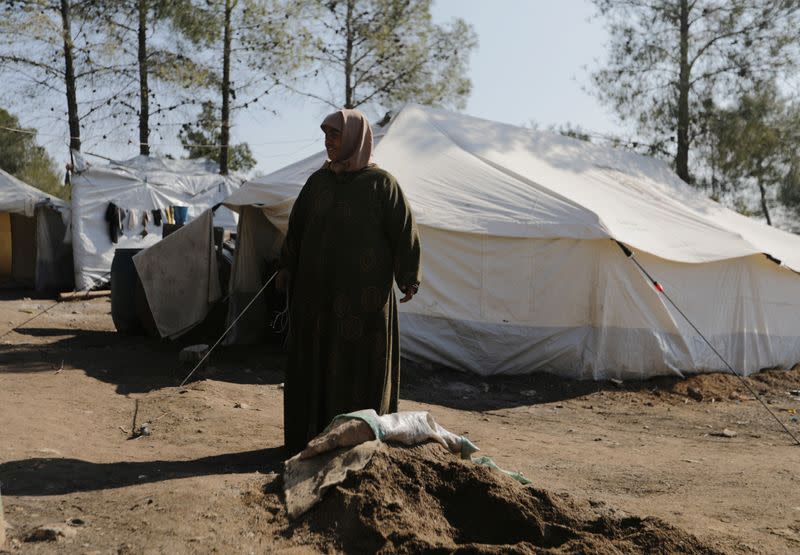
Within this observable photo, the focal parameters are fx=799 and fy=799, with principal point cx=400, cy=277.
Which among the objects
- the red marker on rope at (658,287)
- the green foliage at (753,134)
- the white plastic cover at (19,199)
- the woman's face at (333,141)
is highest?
the green foliage at (753,134)

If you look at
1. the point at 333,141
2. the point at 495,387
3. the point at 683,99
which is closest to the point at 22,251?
the point at 495,387

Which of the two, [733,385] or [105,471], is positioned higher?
[105,471]

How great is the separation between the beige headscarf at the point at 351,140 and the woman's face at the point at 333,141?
0.02 meters

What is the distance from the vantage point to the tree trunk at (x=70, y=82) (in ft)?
56.3

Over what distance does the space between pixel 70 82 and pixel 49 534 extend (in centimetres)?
1646

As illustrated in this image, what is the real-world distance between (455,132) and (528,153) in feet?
3.20

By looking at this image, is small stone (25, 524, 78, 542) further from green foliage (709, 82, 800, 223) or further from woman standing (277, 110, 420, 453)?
green foliage (709, 82, 800, 223)

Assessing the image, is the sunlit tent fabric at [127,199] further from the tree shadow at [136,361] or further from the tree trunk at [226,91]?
the tree shadow at [136,361]

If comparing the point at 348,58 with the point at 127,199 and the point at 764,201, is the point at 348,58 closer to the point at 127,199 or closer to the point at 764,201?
the point at 127,199

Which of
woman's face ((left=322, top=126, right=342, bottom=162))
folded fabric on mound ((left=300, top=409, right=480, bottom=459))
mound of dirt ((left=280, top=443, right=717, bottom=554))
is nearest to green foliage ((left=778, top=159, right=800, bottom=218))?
woman's face ((left=322, top=126, right=342, bottom=162))

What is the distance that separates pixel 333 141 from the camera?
4.15 metres

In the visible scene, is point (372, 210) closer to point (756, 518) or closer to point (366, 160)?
point (366, 160)

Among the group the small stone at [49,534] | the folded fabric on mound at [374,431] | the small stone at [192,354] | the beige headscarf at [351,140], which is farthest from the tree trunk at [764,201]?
the small stone at [49,534]

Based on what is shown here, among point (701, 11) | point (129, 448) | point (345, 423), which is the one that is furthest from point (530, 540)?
point (701, 11)
